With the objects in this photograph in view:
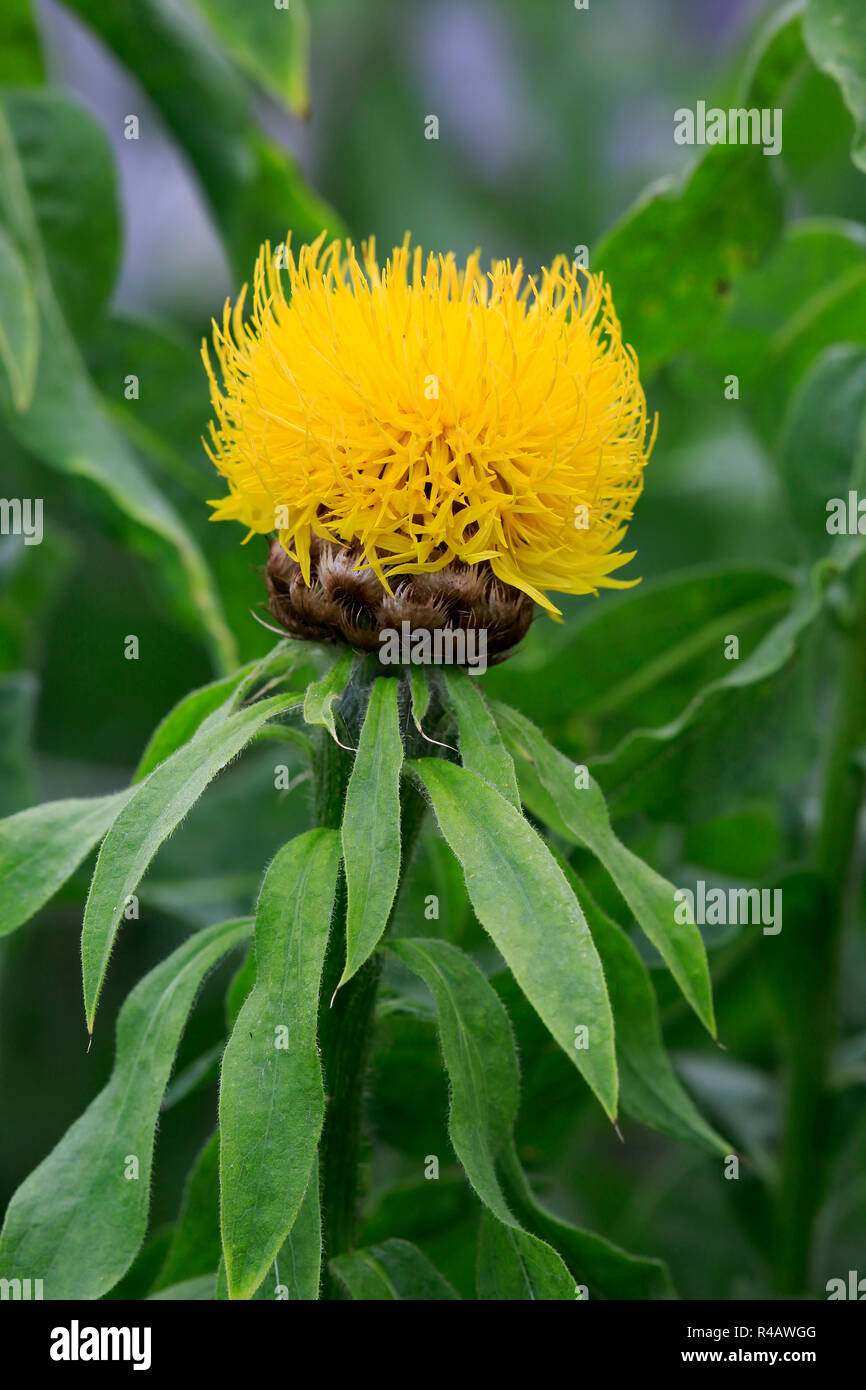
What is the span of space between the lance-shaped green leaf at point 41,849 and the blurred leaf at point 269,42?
0.72 metres

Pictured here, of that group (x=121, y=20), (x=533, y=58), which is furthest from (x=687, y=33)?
(x=121, y=20)

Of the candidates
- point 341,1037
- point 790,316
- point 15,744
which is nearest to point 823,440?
point 790,316

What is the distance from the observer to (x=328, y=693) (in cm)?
65

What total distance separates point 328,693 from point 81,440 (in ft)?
1.49

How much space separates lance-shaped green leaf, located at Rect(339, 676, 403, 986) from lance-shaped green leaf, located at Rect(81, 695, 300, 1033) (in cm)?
5

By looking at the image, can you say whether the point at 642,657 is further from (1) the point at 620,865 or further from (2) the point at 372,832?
(2) the point at 372,832

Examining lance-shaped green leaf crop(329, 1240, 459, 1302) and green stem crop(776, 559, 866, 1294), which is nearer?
lance-shaped green leaf crop(329, 1240, 459, 1302)

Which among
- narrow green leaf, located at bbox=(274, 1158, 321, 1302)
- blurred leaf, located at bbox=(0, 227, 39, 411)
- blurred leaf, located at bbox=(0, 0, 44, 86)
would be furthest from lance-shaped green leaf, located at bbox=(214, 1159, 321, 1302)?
blurred leaf, located at bbox=(0, 0, 44, 86)

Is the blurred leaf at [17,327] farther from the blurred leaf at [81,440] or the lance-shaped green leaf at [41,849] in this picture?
the lance-shaped green leaf at [41,849]

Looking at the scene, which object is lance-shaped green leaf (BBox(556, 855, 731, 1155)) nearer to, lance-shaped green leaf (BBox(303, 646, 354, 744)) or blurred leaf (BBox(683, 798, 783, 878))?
lance-shaped green leaf (BBox(303, 646, 354, 744))

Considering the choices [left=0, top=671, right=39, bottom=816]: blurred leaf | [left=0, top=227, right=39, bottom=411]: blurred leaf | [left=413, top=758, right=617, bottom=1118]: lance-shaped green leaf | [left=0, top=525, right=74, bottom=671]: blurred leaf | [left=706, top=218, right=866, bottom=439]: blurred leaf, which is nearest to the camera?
[left=413, top=758, right=617, bottom=1118]: lance-shaped green leaf

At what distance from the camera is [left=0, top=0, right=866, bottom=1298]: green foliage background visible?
95cm

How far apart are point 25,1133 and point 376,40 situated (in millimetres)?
1977

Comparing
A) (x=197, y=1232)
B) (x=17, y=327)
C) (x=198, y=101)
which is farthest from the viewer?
(x=198, y=101)
